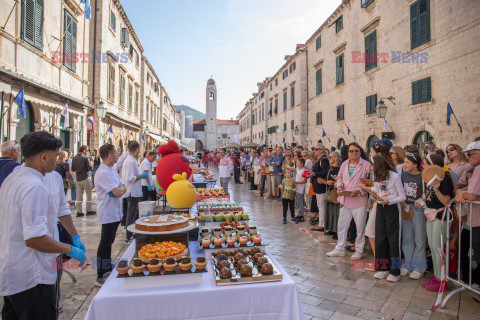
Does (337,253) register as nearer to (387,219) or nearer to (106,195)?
(387,219)

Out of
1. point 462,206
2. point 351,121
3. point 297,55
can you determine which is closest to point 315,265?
point 462,206

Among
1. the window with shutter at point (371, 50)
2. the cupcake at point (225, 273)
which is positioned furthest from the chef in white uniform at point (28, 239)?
the window with shutter at point (371, 50)

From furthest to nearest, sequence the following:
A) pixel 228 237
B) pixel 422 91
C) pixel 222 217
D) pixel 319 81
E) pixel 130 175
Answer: pixel 319 81 < pixel 422 91 < pixel 130 175 < pixel 222 217 < pixel 228 237

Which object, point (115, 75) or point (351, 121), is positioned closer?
point (351, 121)

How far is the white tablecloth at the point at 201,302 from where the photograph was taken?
2021mm

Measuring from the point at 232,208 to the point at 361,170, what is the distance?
236 centimetres

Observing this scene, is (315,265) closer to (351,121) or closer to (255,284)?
(255,284)

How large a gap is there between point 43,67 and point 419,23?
13.9m

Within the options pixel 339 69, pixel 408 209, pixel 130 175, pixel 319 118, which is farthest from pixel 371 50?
pixel 130 175

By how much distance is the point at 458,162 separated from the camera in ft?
16.3

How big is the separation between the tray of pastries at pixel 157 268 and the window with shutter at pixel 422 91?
11.6 meters

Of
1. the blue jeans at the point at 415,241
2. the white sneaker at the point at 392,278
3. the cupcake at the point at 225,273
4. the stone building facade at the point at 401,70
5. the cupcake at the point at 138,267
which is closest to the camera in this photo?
the cupcake at the point at 138,267

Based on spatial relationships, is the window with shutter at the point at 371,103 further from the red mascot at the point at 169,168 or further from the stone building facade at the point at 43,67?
the stone building facade at the point at 43,67

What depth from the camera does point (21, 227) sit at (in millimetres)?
1888
